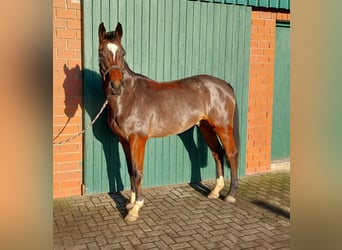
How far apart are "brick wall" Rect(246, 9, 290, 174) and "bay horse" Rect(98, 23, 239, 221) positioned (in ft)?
3.88

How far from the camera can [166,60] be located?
5047 mm

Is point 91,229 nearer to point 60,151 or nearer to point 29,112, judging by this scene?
point 60,151

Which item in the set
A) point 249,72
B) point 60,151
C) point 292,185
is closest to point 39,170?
point 292,185

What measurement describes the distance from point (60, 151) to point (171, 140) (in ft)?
5.43

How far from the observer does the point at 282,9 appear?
579cm

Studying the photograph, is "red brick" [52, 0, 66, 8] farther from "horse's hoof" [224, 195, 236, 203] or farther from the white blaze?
"horse's hoof" [224, 195, 236, 203]

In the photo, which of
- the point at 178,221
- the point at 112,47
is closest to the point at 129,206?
the point at 178,221

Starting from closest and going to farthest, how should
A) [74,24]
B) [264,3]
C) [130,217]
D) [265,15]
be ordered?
[130,217] → [74,24] → [264,3] → [265,15]

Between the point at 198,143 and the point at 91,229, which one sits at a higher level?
the point at 198,143

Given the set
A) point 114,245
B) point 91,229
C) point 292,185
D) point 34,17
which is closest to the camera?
point 34,17

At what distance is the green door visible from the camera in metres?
6.12

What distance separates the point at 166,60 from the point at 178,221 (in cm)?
239

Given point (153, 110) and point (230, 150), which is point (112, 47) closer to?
point (153, 110)

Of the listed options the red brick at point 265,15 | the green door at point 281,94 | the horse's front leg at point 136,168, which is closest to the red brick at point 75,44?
the horse's front leg at point 136,168
